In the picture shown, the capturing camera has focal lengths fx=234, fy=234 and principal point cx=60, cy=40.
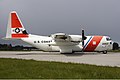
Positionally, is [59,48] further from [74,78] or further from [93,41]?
[74,78]

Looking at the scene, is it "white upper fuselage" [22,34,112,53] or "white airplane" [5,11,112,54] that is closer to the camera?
"white airplane" [5,11,112,54]

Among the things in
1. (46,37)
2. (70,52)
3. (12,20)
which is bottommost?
(70,52)

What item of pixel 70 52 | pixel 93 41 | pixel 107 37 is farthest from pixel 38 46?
pixel 107 37

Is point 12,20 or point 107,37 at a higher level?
point 12,20

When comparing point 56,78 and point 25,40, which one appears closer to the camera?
point 56,78

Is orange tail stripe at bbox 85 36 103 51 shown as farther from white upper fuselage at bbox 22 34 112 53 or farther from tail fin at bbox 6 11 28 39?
tail fin at bbox 6 11 28 39

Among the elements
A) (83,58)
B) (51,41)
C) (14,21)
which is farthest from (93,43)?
(14,21)

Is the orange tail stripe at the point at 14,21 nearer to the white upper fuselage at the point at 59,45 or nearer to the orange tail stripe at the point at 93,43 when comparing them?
the white upper fuselage at the point at 59,45

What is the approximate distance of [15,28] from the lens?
34938mm

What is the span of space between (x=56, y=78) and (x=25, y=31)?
2664 cm

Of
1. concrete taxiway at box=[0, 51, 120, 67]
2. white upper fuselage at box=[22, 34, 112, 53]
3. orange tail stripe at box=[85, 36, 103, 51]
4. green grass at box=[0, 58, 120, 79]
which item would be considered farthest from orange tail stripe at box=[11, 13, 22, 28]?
green grass at box=[0, 58, 120, 79]

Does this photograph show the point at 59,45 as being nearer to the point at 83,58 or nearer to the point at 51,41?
the point at 51,41

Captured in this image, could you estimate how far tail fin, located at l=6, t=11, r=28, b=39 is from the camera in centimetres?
3453

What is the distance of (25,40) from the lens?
34.9m
